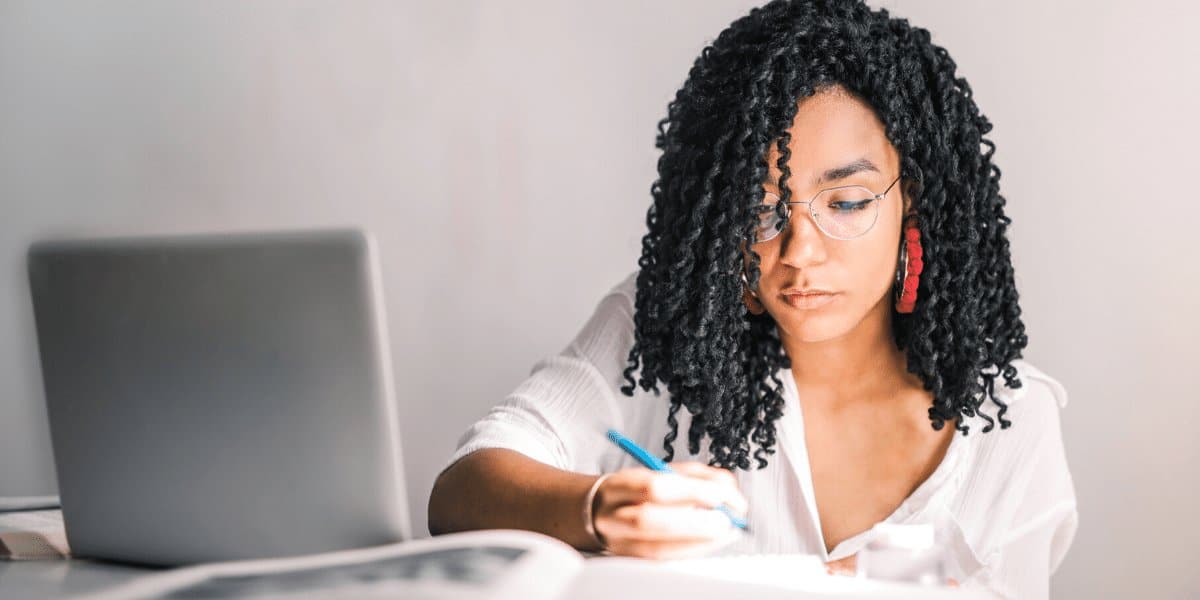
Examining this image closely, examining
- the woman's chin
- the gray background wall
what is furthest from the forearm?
the gray background wall

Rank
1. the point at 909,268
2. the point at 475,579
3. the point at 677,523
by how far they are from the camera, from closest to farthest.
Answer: the point at 475,579, the point at 677,523, the point at 909,268

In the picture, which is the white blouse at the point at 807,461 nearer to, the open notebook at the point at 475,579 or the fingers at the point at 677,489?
the fingers at the point at 677,489

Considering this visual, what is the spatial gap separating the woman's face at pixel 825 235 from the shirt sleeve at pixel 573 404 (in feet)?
0.91

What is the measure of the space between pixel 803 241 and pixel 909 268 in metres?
0.20

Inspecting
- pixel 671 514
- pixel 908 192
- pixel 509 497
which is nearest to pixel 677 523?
pixel 671 514

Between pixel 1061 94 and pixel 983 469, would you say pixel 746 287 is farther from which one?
pixel 1061 94

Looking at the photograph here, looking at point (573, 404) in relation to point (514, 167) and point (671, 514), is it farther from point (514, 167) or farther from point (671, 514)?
point (514, 167)

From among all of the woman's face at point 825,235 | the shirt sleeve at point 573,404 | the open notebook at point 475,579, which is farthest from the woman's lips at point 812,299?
the open notebook at point 475,579

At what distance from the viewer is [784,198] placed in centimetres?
133

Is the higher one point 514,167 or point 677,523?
point 514,167

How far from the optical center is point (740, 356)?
1.51m

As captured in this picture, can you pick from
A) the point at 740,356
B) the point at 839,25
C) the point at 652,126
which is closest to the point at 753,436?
the point at 740,356

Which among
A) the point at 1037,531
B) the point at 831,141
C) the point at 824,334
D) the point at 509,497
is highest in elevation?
the point at 831,141

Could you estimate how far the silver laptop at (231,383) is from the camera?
855 millimetres
